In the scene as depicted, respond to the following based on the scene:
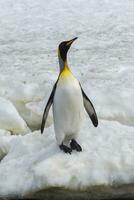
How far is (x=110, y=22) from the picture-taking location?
36.3 ft

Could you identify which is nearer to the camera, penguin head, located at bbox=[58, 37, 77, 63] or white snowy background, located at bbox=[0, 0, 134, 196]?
white snowy background, located at bbox=[0, 0, 134, 196]

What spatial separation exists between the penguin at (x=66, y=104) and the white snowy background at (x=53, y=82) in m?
0.12

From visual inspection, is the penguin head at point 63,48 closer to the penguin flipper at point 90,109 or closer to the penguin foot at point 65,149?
the penguin flipper at point 90,109

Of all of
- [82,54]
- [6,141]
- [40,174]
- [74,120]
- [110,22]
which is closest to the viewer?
[40,174]

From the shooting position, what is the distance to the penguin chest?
4902mm

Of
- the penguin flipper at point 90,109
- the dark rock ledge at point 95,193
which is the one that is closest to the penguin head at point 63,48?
the penguin flipper at point 90,109

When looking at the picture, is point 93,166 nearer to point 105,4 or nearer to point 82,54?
point 82,54

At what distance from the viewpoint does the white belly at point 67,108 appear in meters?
4.90

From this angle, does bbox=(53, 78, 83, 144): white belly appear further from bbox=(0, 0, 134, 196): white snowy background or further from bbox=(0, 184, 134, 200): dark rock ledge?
bbox=(0, 184, 134, 200): dark rock ledge

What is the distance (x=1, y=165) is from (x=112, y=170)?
44.9 inches

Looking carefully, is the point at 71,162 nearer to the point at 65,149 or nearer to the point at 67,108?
the point at 65,149

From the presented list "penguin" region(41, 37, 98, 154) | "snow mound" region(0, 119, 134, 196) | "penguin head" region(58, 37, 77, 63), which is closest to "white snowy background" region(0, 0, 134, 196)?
"snow mound" region(0, 119, 134, 196)

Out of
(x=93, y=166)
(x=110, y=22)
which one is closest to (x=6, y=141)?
(x=93, y=166)

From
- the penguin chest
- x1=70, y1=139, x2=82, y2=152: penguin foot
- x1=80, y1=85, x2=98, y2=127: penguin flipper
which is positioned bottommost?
x1=70, y1=139, x2=82, y2=152: penguin foot
